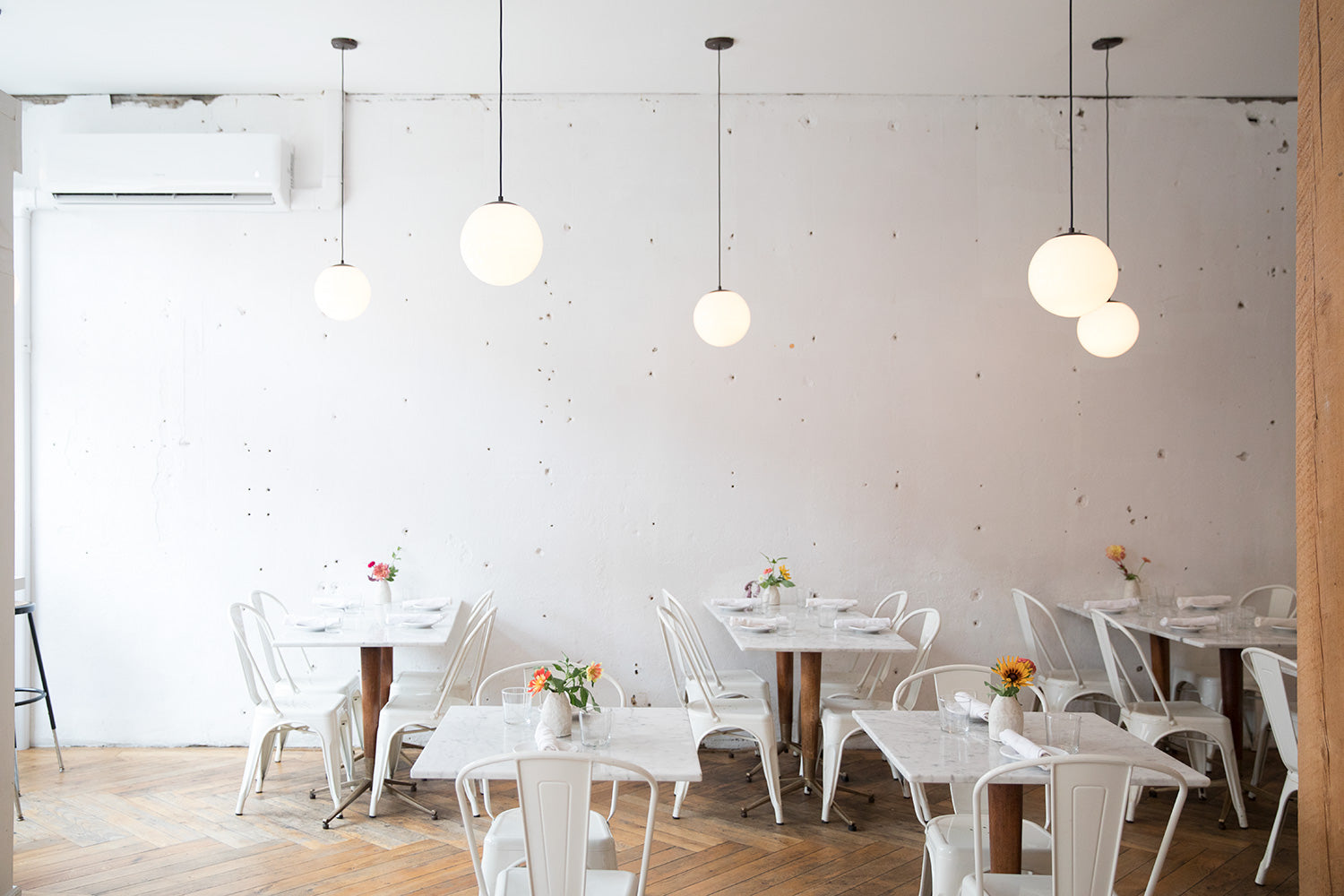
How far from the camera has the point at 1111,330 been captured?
4.42 m

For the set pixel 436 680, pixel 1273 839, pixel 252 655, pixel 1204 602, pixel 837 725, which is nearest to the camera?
pixel 1273 839

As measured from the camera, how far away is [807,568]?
16.3 ft

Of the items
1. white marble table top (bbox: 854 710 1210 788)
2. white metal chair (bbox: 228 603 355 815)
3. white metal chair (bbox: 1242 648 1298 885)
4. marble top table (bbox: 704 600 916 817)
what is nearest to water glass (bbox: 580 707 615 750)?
white marble table top (bbox: 854 710 1210 788)

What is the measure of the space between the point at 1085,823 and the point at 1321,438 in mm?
988

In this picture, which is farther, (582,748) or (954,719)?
(954,719)

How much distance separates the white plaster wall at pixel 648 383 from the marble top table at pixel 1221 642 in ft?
1.39

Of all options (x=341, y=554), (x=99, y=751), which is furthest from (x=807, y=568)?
(x=99, y=751)

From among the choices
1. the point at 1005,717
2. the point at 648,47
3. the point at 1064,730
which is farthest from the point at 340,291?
the point at 1064,730

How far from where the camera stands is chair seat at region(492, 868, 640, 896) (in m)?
2.24

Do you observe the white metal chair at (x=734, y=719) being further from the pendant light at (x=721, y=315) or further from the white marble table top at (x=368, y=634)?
the pendant light at (x=721, y=315)

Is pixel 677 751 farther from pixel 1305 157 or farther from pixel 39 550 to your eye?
pixel 39 550

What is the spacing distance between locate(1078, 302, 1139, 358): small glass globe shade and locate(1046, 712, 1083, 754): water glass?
2297 millimetres

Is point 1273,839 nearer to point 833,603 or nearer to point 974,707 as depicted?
point 974,707

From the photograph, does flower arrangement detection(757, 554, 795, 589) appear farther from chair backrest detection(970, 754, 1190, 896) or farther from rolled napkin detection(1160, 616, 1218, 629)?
chair backrest detection(970, 754, 1190, 896)
